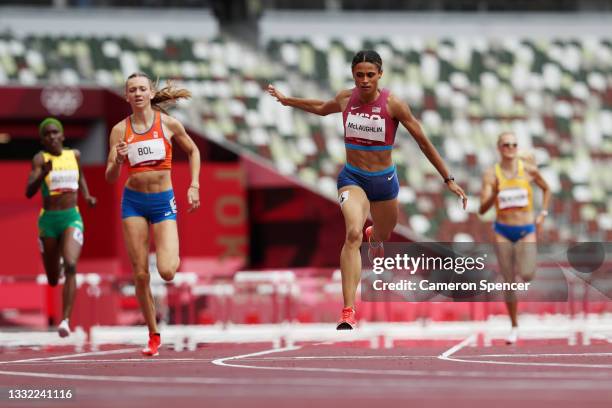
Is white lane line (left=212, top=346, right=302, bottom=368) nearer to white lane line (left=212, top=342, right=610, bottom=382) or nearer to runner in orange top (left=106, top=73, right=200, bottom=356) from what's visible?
white lane line (left=212, top=342, right=610, bottom=382)

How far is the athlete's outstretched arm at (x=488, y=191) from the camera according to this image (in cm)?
1473

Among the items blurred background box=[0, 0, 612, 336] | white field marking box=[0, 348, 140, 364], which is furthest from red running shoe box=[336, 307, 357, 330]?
blurred background box=[0, 0, 612, 336]

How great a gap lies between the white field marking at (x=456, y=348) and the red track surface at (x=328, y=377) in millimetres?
40

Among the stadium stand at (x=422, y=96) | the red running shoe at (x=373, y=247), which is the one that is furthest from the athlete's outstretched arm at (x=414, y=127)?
the stadium stand at (x=422, y=96)

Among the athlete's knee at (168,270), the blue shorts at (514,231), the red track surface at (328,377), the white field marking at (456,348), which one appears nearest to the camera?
the red track surface at (328,377)

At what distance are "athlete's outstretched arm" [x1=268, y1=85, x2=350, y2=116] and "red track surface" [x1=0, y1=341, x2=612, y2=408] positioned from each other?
2.10 metres

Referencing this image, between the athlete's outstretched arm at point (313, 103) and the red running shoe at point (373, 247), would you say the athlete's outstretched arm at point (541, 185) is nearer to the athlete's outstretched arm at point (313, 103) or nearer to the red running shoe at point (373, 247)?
the red running shoe at point (373, 247)

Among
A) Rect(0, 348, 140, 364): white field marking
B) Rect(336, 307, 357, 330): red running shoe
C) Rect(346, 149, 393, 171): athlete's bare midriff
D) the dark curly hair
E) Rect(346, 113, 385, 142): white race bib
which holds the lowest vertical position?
Rect(0, 348, 140, 364): white field marking

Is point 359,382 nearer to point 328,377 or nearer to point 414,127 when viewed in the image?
point 328,377

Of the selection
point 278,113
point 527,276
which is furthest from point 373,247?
point 278,113

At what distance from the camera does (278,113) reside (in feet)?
104

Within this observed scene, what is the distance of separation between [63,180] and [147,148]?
347 cm

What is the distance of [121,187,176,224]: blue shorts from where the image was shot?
448 inches

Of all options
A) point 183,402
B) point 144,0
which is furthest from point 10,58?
point 183,402
